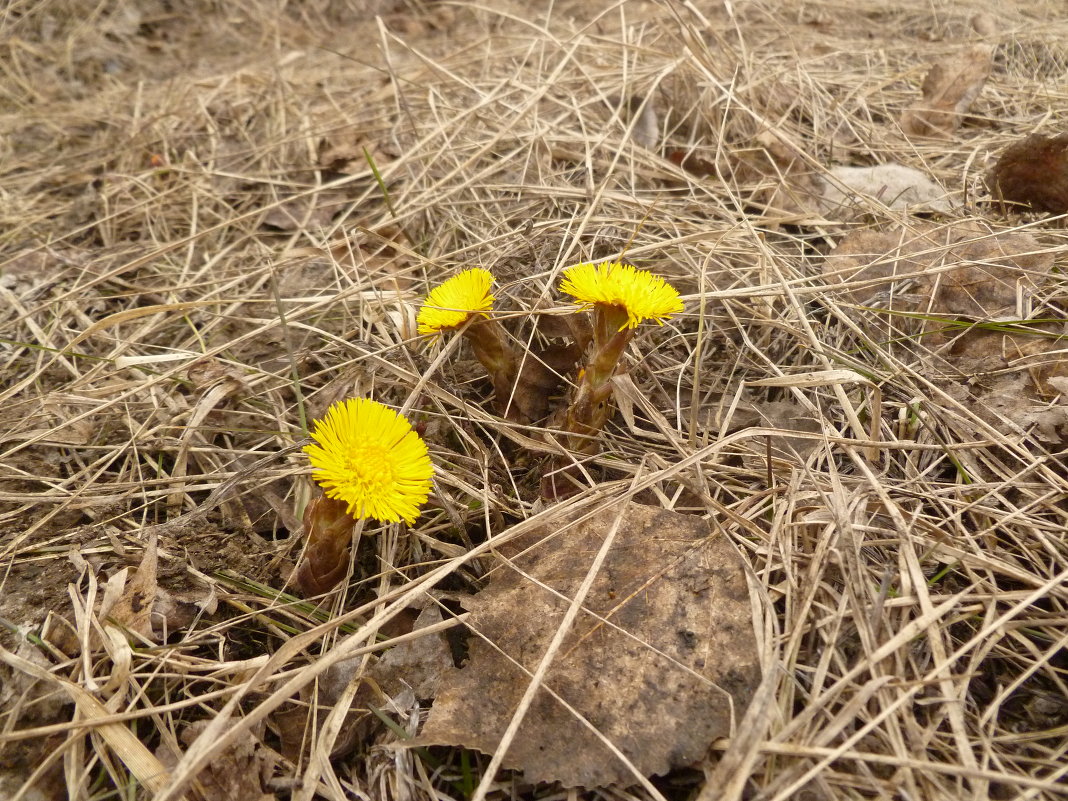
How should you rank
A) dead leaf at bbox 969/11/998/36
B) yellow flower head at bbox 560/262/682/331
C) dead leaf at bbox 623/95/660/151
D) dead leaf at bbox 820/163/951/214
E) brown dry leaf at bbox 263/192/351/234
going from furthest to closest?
dead leaf at bbox 969/11/998/36
dead leaf at bbox 623/95/660/151
brown dry leaf at bbox 263/192/351/234
dead leaf at bbox 820/163/951/214
yellow flower head at bbox 560/262/682/331

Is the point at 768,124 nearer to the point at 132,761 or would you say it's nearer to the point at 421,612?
the point at 421,612

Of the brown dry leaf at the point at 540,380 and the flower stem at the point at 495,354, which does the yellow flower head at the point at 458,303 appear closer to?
the flower stem at the point at 495,354

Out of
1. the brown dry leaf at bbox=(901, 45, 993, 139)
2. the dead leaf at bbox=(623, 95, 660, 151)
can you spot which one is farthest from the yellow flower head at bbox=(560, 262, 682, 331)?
the brown dry leaf at bbox=(901, 45, 993, 139)

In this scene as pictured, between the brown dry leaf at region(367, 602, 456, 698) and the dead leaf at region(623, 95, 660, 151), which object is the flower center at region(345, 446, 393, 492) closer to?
the brown dry leaf at region(367, 602, 456, 698)

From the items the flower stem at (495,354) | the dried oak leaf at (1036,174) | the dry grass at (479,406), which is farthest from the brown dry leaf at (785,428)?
the dried oak leaf at (1036,174)

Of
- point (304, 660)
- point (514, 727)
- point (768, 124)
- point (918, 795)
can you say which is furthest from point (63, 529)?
point (768, 124)
